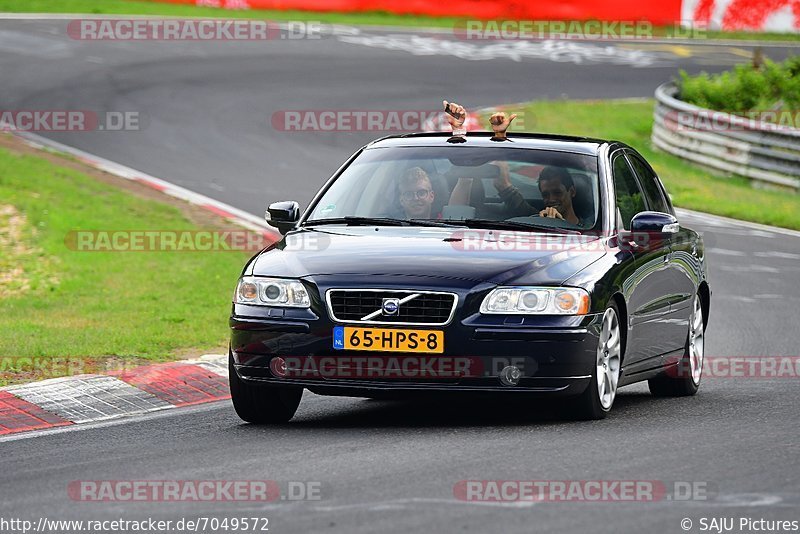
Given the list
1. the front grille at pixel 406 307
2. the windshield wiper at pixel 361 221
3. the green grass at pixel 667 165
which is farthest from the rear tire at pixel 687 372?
the green grass at pixel 667 165

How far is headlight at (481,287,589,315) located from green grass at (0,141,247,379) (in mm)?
3822

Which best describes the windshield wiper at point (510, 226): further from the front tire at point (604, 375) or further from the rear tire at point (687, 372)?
the rear tire at point (687, 372)

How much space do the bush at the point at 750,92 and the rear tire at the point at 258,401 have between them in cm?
2244

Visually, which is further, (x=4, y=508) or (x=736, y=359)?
(x=736, y=359)

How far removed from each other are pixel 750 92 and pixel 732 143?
4.52 m

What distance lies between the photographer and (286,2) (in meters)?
42.0

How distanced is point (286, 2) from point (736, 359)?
30546 millimetres

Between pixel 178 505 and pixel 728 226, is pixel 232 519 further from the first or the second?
pixel 728 226

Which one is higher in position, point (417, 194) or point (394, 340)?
point (417, 194)

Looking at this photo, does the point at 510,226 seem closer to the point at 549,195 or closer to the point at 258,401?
the point at 549,195

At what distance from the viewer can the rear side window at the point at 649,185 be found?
1091 centimetres

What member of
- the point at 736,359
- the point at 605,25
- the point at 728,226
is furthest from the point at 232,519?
the point at 605,25

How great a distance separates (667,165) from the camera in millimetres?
27047

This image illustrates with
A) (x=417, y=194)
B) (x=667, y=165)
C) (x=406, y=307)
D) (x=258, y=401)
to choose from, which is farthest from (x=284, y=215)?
(x=667, y=165)
